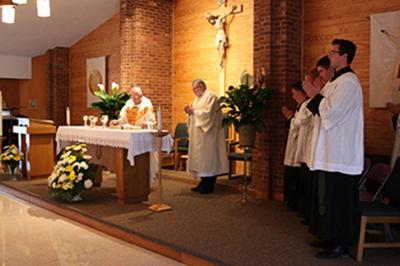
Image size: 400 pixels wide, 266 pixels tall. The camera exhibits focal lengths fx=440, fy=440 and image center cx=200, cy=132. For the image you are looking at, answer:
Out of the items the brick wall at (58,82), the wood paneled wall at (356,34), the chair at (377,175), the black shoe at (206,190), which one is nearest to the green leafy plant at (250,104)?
the wood paneled wall at (356,34)

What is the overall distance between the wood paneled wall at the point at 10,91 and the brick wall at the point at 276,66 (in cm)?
995

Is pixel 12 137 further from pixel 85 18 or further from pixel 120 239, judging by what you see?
pixel 120 239

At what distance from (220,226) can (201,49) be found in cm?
486

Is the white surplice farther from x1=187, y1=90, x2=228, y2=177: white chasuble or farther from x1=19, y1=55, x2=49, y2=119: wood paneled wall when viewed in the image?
x1=19, y1=55, x2=49, y2=119: wood paneled wall

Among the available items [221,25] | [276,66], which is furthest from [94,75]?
[276,66]

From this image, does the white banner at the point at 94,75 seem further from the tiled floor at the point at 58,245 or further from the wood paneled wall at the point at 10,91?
the tiled floor at the point at 58,245

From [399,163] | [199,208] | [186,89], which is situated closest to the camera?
[399,163]

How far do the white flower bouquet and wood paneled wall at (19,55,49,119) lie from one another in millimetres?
6743

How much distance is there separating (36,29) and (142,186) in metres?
6.55

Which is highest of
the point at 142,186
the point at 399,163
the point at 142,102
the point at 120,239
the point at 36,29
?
the point at 36,29

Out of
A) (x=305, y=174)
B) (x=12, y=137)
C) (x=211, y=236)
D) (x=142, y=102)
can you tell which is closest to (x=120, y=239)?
(x=211, y=236)

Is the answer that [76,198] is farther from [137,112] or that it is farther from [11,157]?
[11,157]

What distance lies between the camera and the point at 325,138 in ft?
12.7

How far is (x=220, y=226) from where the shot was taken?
189 inches
